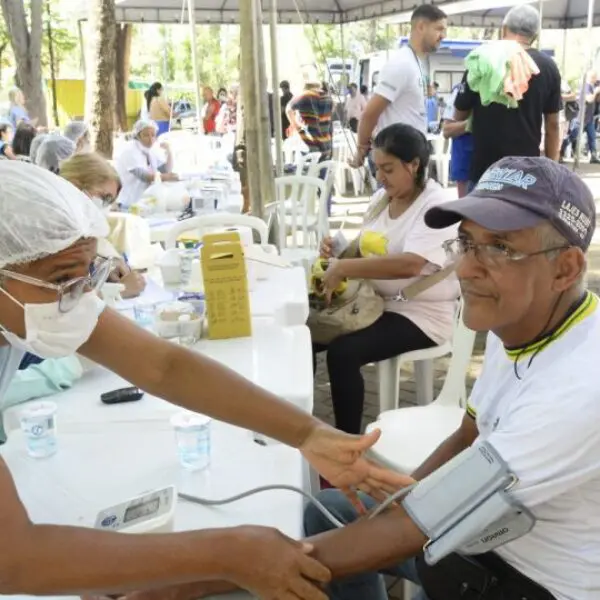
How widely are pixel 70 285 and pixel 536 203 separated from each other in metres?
0.88

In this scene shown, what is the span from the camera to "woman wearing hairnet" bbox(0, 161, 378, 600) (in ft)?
3.25

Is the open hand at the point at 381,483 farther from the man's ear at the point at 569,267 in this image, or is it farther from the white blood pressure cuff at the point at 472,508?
the man's ear at the point at 569,267

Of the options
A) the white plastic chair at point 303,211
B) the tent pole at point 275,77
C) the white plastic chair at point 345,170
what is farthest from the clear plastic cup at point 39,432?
the white plastic chair at point 345,170

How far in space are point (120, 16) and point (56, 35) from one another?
47.3ft

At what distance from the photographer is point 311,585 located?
114 centimetres

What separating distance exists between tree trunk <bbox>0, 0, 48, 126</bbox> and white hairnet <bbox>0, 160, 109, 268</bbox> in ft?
41.0

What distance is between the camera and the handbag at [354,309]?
2.95 meters

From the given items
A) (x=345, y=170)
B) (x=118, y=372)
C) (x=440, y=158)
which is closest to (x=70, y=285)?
(x=118, y=372)

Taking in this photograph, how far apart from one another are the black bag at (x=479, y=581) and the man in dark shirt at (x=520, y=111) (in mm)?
3363

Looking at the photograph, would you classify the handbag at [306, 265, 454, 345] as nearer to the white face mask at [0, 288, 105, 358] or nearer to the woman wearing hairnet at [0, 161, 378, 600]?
the woman wearing hairnet at [0, 161, 378, 600]

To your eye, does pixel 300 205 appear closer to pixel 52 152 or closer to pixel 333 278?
pixel 52 152

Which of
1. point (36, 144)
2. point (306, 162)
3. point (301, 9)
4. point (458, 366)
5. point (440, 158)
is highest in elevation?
point (301, 9)

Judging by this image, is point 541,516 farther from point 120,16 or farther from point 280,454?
point 120,16

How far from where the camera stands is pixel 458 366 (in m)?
2.49
